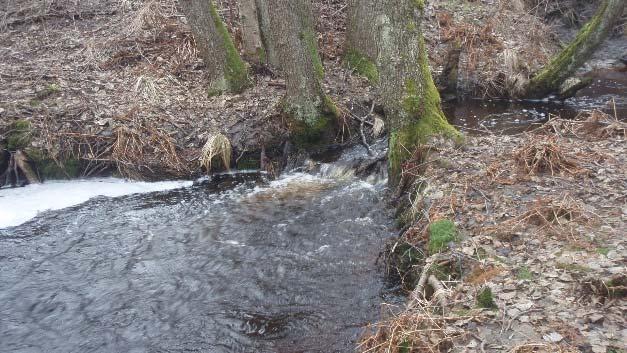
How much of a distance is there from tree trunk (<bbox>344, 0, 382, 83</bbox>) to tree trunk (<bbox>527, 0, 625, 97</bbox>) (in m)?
3.88

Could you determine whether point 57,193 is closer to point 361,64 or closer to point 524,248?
point 361,64

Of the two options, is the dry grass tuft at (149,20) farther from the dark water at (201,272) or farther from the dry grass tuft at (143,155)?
the dark water at (201,272)

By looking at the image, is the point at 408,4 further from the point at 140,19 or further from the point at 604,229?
the point at 140,19

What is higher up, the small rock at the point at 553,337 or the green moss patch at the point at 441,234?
the green moss patch at the point at 441,234

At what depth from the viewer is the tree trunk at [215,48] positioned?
9789 millimetres

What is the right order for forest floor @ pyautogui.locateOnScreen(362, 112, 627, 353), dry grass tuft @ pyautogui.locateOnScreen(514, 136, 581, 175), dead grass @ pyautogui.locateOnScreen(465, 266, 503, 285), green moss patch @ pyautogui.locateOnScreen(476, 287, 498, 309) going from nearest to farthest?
forest floor @ pyautogui.locateOnScreen(362, 112, 627, 353) → green moss patch @ pyautogui.locateOnScreen(476, 287, 498, 309) → dead grass @ pyautogui.locateOnScreen(465, 266, 503, 285) → dry grass tuft @ pyautogui.locateOnScreen(514, 136, 581, 175)

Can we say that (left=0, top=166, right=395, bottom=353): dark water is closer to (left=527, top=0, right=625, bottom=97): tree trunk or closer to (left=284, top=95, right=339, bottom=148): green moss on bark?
(left=284, top=95, right=339, bottom=148): green moss on bark

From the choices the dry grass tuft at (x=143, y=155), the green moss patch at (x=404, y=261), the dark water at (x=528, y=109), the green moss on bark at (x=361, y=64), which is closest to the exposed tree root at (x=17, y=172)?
the dry grass tuft at (x=143, y=155)

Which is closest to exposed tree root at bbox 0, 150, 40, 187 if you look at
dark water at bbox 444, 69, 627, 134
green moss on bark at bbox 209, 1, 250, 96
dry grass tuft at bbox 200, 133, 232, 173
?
dry grass tuft at bbox 200, 133, 232, 173

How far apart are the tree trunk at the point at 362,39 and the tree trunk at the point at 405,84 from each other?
405cm

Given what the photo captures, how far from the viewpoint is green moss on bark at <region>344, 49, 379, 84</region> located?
435 inches

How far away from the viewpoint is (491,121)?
34.4 ft

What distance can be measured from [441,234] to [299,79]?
4.65 m

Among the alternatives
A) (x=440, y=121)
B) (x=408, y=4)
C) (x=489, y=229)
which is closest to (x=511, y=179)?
(x=489, y=229)
